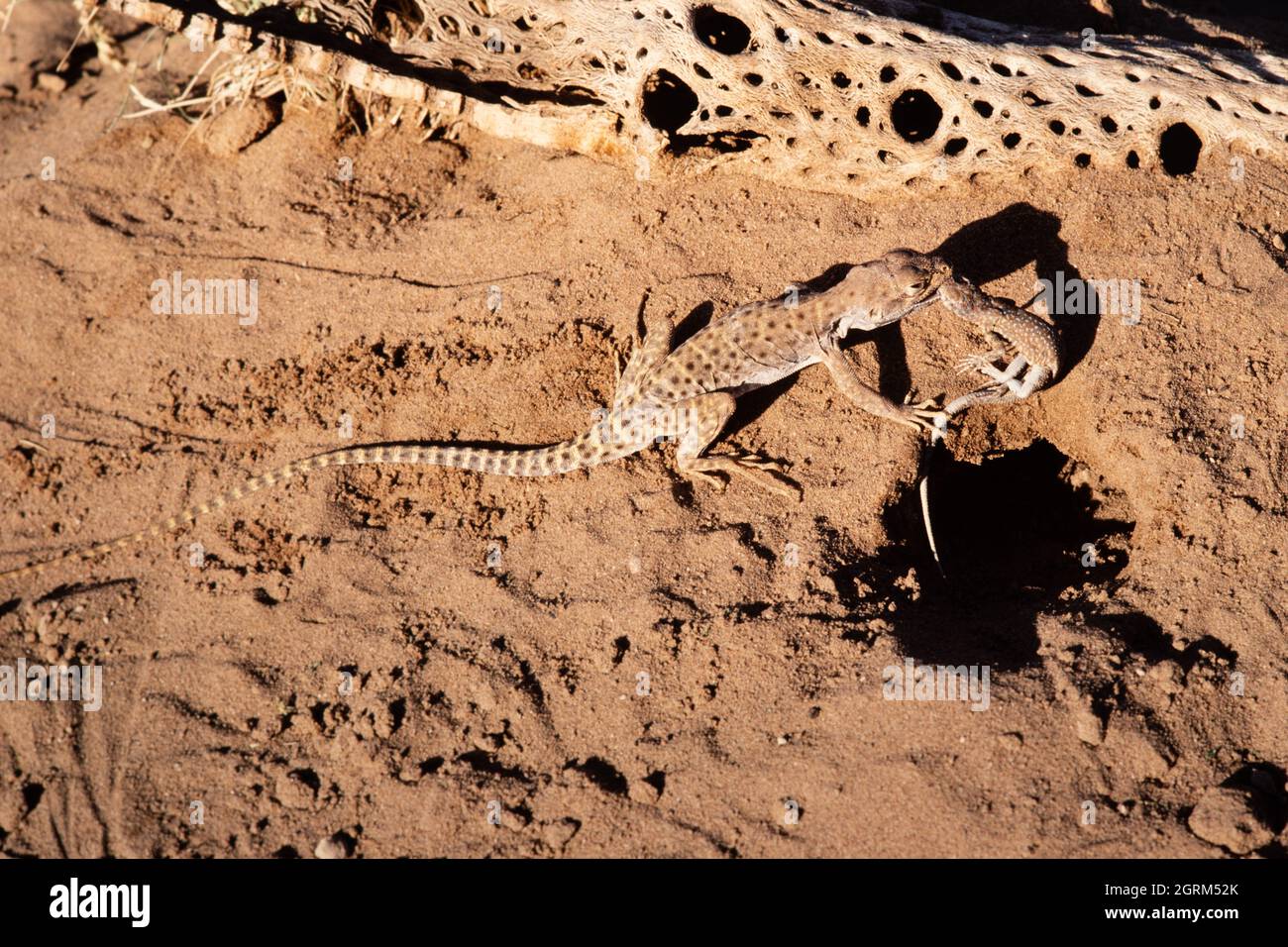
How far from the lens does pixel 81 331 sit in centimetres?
841

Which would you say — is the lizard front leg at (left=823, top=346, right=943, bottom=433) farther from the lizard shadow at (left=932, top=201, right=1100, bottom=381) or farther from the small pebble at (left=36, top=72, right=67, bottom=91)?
the small pebble at (left=36, top=72, right=67, bottom=91)

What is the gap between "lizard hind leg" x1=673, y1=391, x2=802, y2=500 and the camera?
22.6 feet

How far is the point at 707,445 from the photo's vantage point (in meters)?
6.93

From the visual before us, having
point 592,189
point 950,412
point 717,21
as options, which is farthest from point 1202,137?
point 592,189

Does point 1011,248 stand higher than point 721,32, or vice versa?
point 721,32

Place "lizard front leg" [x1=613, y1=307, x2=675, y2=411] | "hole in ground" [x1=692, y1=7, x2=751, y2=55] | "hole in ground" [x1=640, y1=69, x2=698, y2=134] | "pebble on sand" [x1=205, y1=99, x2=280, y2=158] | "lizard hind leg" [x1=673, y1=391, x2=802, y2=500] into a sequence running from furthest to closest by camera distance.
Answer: "pebble on sand" [x1=205, y1=99, x2=280, y2=158]
"hole in ground" [x1=640, y1=69, x2=698, y2=134]
"hole in ground" [x1=692, y1=7, x2=751, y2=55]
"lizard front leg" [x1=613, y1=307, x2=675, y2=411]
"lizard hind leg" [x1=673, y1=391, x2=802, y2=500]

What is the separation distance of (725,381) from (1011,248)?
2610mm

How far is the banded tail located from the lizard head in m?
1.83

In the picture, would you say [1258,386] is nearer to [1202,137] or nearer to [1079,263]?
[1079,263]

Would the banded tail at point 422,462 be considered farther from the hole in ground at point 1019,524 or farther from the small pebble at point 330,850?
the small pebble at point 330,850

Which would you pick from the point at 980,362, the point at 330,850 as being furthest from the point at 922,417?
the point at 330,850

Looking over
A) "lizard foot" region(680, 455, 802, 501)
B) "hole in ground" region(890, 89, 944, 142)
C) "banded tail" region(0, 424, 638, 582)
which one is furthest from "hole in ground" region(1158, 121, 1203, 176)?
"banded tail" region(0, 424, 638, 582)

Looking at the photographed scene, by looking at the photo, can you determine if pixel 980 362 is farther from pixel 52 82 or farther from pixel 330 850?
pixel 52 82

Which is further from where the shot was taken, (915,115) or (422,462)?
(915,115)
